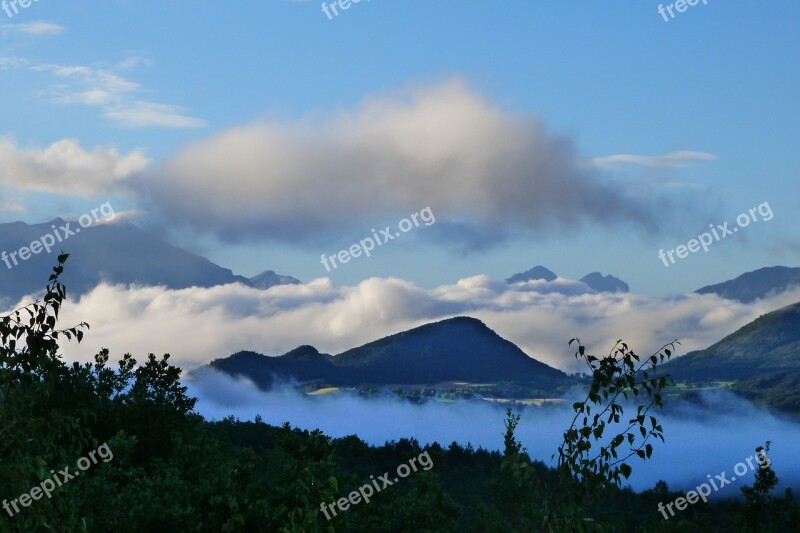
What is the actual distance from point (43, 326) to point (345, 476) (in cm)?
2592

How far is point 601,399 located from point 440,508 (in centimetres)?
3136

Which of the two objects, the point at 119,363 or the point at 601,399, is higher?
the point at 119,363

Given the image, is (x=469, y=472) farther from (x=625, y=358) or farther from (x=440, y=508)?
(x=625, y=358)

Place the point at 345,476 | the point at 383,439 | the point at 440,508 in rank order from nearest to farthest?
the point at 345,476 < the point at 440,508 < the point at 383,439

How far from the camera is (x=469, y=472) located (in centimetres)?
14212

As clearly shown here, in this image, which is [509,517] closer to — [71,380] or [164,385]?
[164,385]

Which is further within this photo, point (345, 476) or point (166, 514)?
point (345, 476)

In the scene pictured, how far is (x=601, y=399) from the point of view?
16750 mm

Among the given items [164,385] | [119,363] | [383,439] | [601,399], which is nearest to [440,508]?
[164,385]

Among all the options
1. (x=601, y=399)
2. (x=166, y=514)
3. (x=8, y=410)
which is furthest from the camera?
(x=166, y=514)

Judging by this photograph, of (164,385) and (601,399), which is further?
(164,385)

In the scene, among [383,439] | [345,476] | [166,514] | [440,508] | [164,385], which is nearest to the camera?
[166,514]

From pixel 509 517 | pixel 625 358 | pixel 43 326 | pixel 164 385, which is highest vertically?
pixel 164 385

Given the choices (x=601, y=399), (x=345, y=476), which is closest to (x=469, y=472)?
(x=345, y=476)
